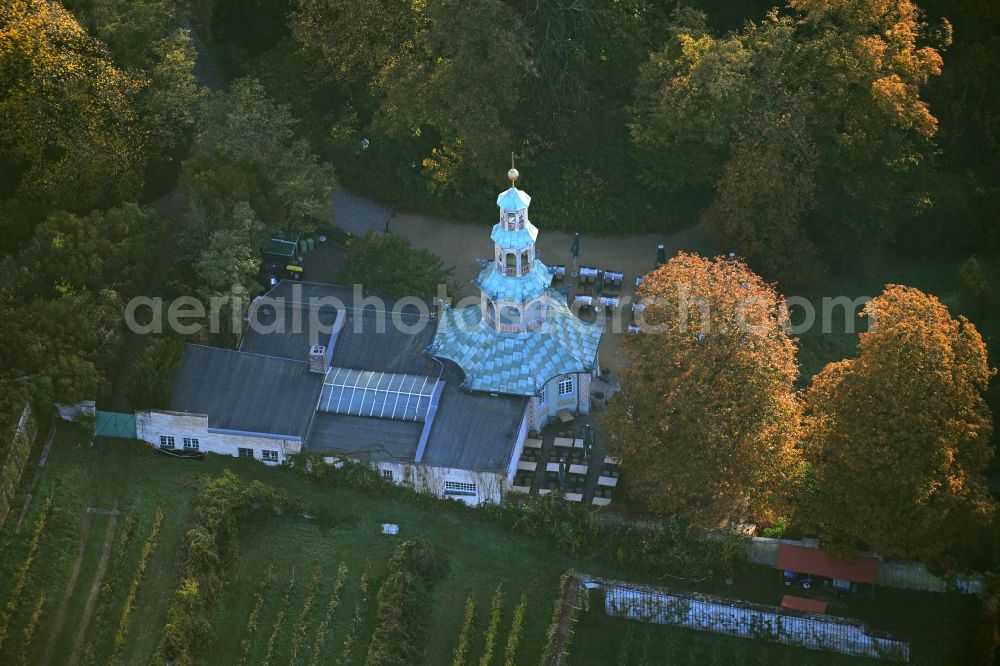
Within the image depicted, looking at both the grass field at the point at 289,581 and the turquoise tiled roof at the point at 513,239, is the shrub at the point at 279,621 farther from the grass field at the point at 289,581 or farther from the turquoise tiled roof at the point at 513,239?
the turquoise tiled roof at the point at 513,239

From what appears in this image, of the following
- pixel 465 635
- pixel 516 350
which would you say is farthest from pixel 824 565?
pixel 516 350

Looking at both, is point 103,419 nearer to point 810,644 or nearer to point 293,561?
point 293,561

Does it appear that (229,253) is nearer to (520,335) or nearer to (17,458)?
(17,458)

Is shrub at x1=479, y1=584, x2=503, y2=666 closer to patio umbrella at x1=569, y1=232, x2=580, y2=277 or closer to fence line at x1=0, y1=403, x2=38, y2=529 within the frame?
fence line at x1=0, y1=403, x2=38, y2=529

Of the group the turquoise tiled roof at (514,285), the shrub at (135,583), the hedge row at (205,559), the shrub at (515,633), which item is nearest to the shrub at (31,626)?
the shrub at (135,583)

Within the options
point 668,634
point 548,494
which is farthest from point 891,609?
point 548,494

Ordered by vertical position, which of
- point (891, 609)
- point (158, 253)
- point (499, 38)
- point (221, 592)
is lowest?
point (221, 592)

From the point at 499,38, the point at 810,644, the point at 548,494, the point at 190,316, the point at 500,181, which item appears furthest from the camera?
the point at 500,181
